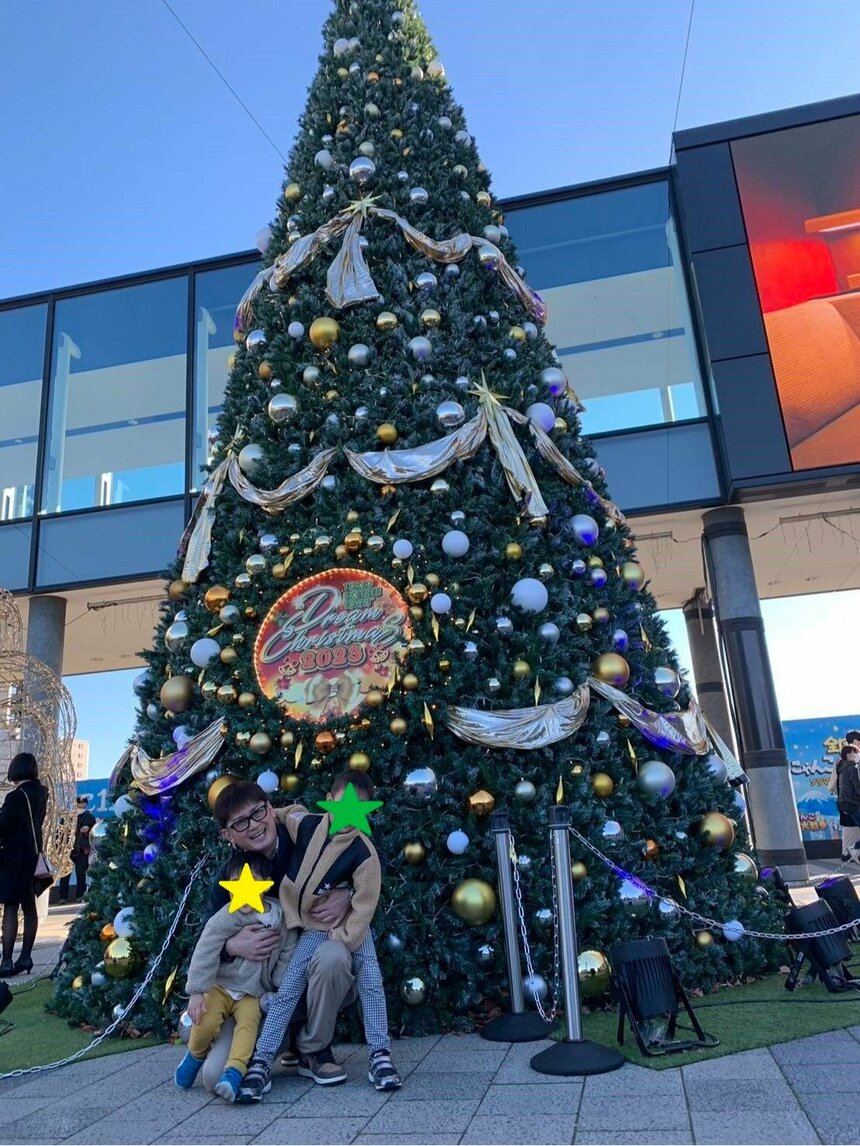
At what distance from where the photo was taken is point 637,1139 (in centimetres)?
239

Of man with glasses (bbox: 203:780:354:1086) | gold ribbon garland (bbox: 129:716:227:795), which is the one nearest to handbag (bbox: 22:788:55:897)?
gold ribbon garland (bbox: 129:716:227:795)

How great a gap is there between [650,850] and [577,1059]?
1.27m

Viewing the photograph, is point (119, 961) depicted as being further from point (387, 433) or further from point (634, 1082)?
point (387, 433)

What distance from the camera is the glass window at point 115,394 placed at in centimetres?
1238

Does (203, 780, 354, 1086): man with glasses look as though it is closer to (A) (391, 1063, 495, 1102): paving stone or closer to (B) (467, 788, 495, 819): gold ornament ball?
(A) (391, 1063, 495, 1102): paving stone

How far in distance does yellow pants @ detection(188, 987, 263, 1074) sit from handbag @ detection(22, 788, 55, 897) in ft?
12.8

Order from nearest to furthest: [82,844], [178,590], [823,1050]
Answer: [823,1050] < [178,590] < [82,844]

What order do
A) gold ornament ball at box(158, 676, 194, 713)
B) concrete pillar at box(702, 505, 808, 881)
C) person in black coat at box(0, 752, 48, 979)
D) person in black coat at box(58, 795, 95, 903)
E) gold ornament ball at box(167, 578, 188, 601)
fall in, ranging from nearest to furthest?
gold ornament ball at box(158, 676, 194, 713) → gold ornament ball at box(167, 578, 188, 601) → person in black coat at box(0, 752, 48, 979) → concrete pillar at box(702, 505, 808, 881) → person in black coat at box(58, 795, 95, 903)

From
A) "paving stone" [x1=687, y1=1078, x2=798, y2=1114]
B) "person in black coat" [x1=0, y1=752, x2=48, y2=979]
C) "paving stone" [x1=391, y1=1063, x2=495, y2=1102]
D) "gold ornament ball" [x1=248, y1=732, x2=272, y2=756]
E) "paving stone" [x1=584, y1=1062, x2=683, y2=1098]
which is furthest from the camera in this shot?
"person in black coat" [x1=0, y1=752, x2=48, y2=979]

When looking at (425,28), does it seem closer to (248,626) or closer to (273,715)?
(248,626)

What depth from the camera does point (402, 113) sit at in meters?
5.95

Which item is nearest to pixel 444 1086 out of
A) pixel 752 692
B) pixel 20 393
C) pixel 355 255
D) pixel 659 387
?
pixel 355 255

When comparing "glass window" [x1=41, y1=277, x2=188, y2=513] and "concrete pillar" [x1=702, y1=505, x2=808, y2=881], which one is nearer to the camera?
A: "concrete pillar" [x1=702, y1=505, x2=808, y2=881]

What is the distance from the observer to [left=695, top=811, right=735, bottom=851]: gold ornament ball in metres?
4.34
